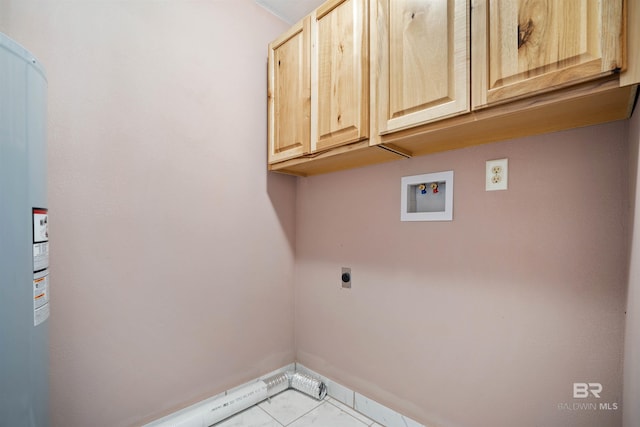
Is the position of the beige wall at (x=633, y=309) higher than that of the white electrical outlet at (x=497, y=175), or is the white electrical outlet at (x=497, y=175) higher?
the white electrical outlet at (x=497, y=175)

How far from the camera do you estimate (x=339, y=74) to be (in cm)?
143

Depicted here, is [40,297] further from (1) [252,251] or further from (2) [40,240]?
(1) [252,251]

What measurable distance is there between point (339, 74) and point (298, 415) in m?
1.87

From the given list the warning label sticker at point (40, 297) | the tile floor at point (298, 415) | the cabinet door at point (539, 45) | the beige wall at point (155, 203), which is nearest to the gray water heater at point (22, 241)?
the warning label sticker at point (40, 297)

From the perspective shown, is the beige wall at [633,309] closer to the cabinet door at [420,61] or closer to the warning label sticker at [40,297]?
the cabinet door at [420,61]

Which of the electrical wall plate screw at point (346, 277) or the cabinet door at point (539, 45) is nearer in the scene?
the cabinet door at point (539, 45)

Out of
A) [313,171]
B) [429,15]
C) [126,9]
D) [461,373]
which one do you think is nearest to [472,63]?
[429,15]

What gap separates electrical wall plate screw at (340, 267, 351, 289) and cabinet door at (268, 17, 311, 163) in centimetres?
77

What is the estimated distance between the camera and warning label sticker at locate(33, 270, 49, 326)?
776 millimetres

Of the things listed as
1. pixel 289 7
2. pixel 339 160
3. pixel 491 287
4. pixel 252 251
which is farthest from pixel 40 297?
pixel 289 7

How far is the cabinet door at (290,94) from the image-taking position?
1.59m

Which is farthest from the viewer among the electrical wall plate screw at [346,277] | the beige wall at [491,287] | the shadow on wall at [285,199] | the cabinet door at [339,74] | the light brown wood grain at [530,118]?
the shadow on wall at [285,199]

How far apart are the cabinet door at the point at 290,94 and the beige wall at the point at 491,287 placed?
0.40 metres

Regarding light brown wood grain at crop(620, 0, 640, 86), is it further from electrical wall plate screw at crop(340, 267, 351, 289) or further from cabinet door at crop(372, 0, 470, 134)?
electrical wall plate screw at crop(340, 267, 351, 289)
